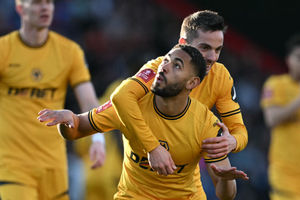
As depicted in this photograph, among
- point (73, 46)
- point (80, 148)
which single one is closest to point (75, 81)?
point (73, 46)

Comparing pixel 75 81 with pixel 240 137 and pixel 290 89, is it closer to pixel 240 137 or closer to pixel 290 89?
pixel 240 137

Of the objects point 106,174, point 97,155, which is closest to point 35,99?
point 97,155

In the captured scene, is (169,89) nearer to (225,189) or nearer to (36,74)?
(225,189)

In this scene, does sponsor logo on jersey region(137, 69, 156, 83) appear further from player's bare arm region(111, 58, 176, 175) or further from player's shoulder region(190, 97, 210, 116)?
player's shoulder region(190, 97, 210, 116)

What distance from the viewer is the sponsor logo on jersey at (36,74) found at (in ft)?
20.7

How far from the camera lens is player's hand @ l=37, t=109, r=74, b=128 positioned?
4.66 m

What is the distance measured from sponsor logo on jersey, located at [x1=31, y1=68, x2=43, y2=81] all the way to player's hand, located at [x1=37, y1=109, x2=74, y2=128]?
1621mm

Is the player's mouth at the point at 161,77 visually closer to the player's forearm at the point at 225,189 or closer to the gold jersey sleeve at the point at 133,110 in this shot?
the gold jersey sleeve at the point at 133,110

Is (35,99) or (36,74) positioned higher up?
(36,74)

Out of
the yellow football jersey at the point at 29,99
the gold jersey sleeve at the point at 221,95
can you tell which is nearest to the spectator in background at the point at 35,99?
the yellow football jersey at the point at 29,99

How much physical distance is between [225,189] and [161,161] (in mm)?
1191

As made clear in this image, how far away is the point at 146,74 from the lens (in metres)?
4.90

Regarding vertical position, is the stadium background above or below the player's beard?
above

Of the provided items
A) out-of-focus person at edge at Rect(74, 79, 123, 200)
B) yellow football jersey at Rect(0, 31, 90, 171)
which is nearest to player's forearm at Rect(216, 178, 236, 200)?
yellow football jersey at Rect(0, 31, 90, 171)
